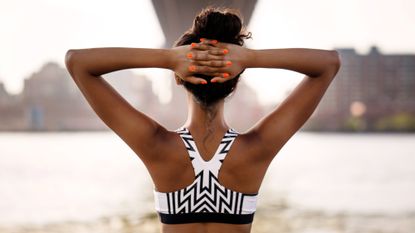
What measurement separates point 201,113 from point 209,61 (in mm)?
199

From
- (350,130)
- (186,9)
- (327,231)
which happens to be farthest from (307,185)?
(350,130)

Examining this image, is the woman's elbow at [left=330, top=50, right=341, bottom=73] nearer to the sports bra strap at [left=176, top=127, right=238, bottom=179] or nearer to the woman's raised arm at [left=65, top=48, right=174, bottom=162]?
the sports bra strap at [left=176, top=127, right=238, bottom=179]

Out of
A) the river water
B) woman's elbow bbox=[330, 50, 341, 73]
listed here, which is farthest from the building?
woman's elbow bbox=[330, 50, 341, 73]

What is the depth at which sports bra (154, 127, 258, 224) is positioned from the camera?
1.73 m

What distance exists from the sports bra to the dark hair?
0.12 meters

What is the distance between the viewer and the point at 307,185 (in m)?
18.6

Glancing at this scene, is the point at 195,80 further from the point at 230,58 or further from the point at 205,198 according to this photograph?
the point at 205,198

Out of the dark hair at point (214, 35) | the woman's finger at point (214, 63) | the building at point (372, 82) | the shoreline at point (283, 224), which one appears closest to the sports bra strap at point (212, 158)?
the dark hair at point (214, 35)

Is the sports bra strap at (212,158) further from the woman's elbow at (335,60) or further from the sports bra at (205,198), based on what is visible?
the woman's elbow at (335,60)

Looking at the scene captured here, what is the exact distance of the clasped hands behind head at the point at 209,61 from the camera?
5.28 feet

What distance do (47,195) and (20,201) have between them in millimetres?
911

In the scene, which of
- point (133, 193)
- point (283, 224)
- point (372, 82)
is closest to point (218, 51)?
point (283, 224)

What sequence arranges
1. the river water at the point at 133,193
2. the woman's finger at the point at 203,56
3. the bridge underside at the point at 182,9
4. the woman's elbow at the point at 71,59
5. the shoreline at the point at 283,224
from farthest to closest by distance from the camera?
the bridge underside at the point at 182,9 → the river water at the point at 133,193 → the shoreline at the point at 283,224 → the woman's elbow at the point at 71,59 → the woman's finger at the point at 203,56

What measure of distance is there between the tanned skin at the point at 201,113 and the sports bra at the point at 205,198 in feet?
0.05
